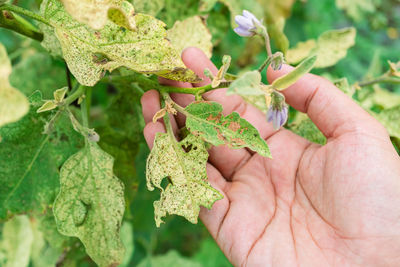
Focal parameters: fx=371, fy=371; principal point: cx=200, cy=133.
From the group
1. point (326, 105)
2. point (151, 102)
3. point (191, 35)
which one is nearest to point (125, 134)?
point (151, 102)

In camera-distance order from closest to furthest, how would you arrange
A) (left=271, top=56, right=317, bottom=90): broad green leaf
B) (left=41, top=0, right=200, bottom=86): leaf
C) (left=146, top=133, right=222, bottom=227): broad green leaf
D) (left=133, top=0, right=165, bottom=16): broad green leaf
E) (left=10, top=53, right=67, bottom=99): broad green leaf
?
(left=271, top=56, right=317, bottom=90): broad green leaf
(left=41, top=0, right=200, bottom=86): leaf
(left=146, top=133, right=222, bottom=227): broad green leaf
(left=133, top=0, right=165, bottom=16): broad green leaf
(left=10, top=53, right=67, bottom=99): broad green leaf

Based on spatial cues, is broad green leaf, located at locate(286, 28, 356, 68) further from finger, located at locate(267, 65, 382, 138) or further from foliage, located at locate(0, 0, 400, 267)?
finger, located at locate(267, 65, 382, 138)

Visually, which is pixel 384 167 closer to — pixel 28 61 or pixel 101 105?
pixel 28 61

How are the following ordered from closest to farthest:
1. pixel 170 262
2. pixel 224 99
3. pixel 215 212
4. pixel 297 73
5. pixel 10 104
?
pixel 10 104 → pixel 297 73 → pixel 215 212 → pixel 224 99 → pixel 170 262

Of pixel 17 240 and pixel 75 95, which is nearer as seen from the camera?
pixel 75 95

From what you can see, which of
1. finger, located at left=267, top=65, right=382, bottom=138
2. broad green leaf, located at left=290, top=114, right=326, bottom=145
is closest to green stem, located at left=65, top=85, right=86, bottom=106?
finger, located at left=267, top=65, right=382, bottom=138

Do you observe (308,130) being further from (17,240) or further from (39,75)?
(17,240)
